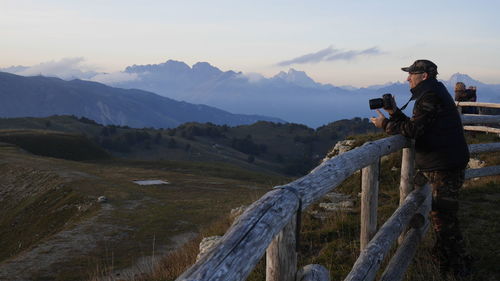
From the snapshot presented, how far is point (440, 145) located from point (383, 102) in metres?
0.91

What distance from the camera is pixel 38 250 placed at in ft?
46.4

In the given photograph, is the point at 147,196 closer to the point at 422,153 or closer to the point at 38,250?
the point at 38,250

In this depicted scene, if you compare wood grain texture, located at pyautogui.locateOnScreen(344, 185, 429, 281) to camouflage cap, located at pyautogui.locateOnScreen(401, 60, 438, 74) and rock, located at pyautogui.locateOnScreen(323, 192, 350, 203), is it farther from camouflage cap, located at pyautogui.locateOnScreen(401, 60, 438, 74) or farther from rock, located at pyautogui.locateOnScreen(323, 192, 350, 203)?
rock, located at pyautogui.locateOnScreen(323, 192, 350, 203)

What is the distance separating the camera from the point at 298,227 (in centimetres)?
308

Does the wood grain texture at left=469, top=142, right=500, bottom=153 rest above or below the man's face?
below

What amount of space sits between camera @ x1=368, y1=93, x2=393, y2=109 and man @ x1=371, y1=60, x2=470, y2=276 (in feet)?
0.33

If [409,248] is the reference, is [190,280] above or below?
above

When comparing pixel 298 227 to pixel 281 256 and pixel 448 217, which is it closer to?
pixel 281 256

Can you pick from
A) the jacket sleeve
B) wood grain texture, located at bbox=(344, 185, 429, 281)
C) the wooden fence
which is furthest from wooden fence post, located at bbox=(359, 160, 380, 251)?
the jacket sleeve

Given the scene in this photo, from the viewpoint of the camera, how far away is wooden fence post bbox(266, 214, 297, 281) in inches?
115

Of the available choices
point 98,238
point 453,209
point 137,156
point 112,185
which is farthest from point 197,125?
point 453,209

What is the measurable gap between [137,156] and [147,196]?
98.4m

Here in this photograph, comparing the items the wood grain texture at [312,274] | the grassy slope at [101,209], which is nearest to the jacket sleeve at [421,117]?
the wood grain texture at [312,274]

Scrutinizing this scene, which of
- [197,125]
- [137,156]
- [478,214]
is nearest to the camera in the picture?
[478,214]
